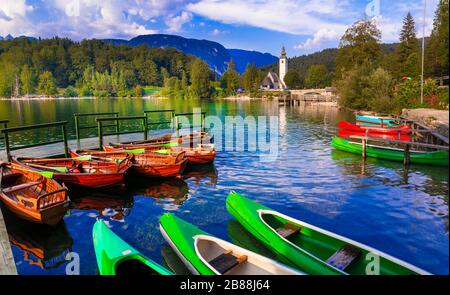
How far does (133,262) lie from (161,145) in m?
13.7

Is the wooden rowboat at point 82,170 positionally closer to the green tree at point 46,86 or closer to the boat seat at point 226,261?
the boat seat at point 226,261

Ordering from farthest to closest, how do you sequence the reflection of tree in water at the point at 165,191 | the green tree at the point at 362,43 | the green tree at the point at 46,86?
the green tree at the point at 46,86, the green tree at the point at 362,43, the reflection of tree in water at the point at 165,191

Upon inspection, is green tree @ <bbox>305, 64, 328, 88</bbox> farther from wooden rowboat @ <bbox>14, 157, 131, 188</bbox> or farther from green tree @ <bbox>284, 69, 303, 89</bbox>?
wooden rowboat @ <bbox>14, 157, 131, 188</bbox>

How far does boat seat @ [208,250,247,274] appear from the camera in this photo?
24.5 ft

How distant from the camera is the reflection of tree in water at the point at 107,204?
1319 cm

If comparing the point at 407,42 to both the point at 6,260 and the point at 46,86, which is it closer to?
the point at 6,260

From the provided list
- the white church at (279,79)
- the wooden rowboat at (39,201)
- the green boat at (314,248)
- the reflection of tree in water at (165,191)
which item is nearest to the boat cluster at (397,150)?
the green boat at (314,248)

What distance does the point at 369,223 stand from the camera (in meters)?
11.9

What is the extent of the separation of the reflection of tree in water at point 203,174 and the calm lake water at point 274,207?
58 millimetres

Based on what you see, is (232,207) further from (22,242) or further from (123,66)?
(123,66)

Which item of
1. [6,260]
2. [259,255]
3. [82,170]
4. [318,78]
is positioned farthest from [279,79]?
[6,260]

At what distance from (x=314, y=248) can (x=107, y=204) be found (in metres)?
9.28

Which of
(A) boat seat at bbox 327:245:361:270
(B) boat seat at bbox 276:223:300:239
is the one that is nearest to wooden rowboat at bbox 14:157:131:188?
(B) boat seat at bbox 276:223:300:239
